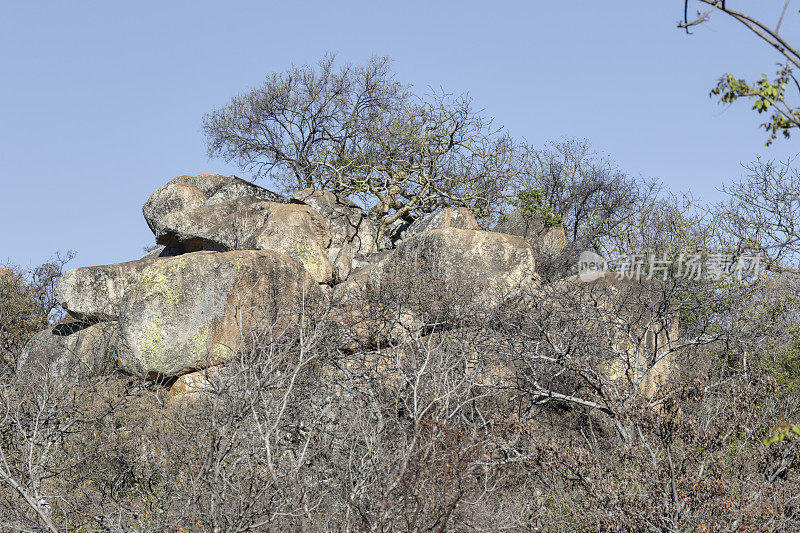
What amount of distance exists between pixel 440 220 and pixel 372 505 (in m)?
18.4

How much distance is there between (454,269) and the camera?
20.5 metres

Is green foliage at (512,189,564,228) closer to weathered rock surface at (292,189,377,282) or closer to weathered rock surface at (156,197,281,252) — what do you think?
weathered rock surface at (292,189,377,282)

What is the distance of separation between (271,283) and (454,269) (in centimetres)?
470

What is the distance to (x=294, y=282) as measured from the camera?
2066 centimetres

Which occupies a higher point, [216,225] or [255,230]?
[216,225]

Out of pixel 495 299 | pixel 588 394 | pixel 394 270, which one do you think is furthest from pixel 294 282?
pixel 588 394

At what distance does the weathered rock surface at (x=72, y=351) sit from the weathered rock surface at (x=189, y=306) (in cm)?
219

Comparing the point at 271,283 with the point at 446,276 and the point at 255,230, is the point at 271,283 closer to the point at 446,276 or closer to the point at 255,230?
the point at 255,230

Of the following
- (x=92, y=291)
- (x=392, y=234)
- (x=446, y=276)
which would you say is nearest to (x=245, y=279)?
(x=446, y=276)

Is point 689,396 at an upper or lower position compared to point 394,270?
lower

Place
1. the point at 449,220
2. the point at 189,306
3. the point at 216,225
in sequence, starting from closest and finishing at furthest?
the point at 189,306, the point at 449,220, the point at 216,225

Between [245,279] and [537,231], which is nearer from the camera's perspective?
[245,279]

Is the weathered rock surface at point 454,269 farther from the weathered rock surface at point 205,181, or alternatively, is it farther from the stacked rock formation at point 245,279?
the weathered rock surface at point 205,181

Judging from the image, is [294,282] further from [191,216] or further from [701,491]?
[701,491]
